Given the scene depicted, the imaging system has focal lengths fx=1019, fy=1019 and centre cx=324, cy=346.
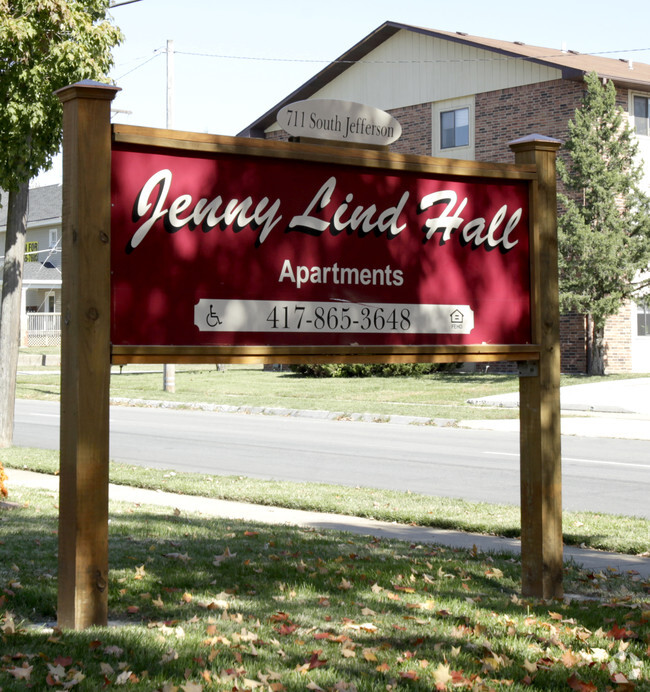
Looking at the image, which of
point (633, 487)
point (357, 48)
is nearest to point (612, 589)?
point (633, 487)

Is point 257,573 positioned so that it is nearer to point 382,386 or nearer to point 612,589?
point 612,589

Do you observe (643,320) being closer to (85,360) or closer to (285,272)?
(285,272)

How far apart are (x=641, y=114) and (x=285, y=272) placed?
2815cm

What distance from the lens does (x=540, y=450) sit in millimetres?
6074

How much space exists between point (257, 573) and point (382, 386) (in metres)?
22.2

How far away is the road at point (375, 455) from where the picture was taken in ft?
39.0

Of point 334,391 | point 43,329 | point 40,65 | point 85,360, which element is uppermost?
point 40,65

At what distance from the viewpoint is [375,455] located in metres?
15.2

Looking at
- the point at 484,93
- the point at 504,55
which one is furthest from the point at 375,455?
the point at 484,93

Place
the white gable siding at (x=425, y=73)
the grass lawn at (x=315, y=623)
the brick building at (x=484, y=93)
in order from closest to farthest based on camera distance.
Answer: the grass lawn at (x=315, y=623) < the brick building at (x=484, y=93) < the white gable siding at (x=425, y=73)

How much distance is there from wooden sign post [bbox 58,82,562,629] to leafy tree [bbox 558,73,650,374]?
22.0 metres

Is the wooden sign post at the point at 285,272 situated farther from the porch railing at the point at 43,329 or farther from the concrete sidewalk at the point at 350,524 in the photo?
the porch railing at the point at 43,329

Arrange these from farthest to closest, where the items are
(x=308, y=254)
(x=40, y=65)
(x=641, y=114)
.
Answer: (x=641, y=114) < (x=40, y=65) < (x=308, y=254)

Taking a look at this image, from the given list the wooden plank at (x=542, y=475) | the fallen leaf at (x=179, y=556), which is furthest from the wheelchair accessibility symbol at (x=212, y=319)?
the fallen leaf at (x=179, y=556)
